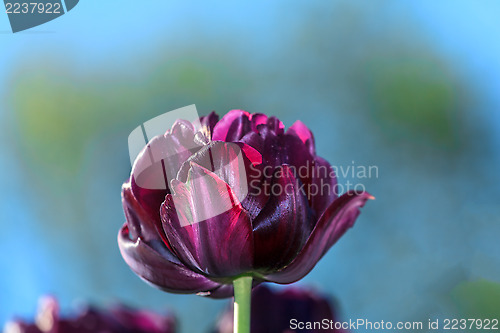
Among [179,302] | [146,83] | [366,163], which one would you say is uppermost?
[146,83]

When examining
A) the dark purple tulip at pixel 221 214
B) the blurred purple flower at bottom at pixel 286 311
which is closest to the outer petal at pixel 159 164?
the dark purple tulip at pixel 221 214

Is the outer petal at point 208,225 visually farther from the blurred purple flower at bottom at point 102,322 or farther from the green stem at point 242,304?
the blurred purple flower at bottom at point 102,322

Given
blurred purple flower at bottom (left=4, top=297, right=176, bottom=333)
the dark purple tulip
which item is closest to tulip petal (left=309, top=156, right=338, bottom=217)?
the dark purple tulip

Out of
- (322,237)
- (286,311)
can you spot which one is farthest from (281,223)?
(286,311)

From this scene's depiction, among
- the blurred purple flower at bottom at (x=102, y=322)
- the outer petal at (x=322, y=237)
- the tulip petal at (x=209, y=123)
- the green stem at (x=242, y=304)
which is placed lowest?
the blurred purple flower at bottom at (x=102, y=322)

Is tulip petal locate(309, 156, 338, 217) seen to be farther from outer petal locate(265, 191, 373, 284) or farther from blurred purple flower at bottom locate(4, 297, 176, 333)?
blurred purple flower at bottom locate(4, 297, 176, 333)

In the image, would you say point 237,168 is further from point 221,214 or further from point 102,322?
point 102,322

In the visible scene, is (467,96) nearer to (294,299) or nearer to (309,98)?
(309,98)

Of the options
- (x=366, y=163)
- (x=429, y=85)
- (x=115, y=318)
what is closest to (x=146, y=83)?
(x=366, y=163)
